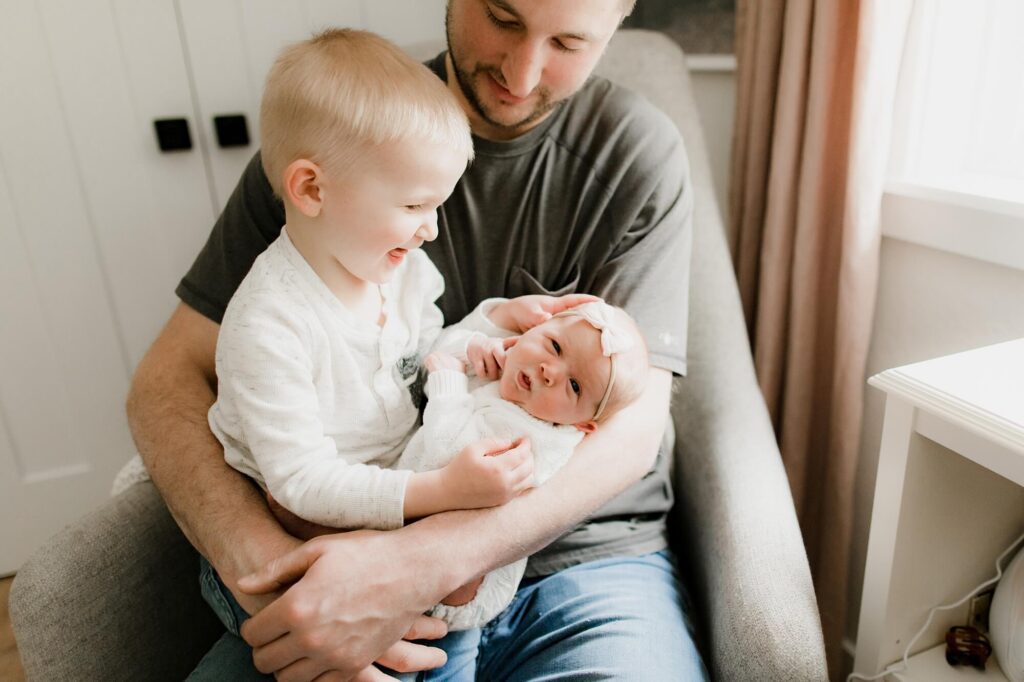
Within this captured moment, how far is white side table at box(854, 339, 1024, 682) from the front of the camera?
836 mm

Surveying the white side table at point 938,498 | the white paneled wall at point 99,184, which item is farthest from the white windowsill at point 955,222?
the white paneled wall at point 99,184

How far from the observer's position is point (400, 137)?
853mm

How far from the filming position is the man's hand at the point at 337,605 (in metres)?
0.83

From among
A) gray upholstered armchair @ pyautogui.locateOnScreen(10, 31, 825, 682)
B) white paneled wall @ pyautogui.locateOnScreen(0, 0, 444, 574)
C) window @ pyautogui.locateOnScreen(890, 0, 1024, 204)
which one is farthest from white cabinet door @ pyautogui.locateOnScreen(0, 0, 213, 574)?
window @ pyautogui.locateOnScreen(890, 0, 1024, 204)

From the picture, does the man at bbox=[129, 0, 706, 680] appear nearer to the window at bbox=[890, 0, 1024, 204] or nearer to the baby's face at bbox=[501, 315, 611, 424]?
the baby's face at bbox=[501, 315, 611, 424]

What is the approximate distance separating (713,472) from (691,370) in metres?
0.23

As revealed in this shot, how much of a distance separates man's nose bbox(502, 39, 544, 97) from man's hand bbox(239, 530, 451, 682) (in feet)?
2.18

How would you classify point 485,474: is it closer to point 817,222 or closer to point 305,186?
point 305,186

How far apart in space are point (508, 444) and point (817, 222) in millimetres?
831

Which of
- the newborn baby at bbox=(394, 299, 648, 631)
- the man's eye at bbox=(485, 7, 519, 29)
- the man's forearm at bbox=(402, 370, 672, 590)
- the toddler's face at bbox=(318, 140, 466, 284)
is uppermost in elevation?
the man's eye at bbox=(485, 7, 519, 29)

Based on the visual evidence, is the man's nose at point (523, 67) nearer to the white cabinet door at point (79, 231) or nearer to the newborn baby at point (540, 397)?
the newborn baby at point (540, 397)

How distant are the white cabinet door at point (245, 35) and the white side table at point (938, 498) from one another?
1.36 metres

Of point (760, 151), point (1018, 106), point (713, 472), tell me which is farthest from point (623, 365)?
point (1018, 106)

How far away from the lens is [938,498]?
0.96 meters
